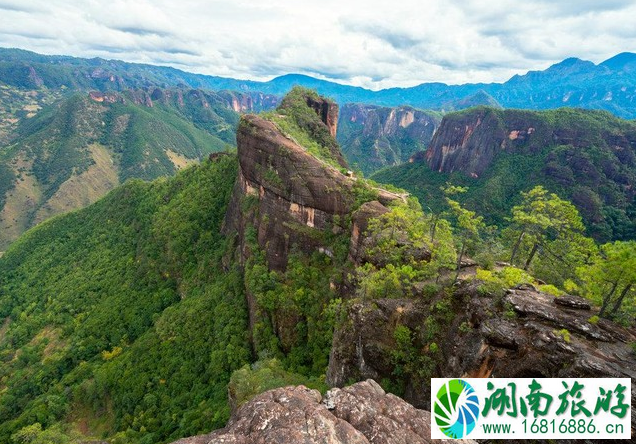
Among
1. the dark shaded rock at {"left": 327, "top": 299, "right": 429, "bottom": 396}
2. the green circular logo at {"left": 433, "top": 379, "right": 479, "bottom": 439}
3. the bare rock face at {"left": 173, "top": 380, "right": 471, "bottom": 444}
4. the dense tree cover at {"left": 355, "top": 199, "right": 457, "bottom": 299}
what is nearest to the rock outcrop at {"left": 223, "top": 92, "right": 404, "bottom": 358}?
the dense tree cover at {"left": 355, "top": 199, "right": 457, "bottom": 299}

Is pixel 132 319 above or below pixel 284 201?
below

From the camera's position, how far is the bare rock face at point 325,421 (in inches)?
484

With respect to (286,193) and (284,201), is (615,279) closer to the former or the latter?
(286,193)

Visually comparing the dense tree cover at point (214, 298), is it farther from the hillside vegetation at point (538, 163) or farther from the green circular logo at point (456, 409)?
the hillside vegetation at point (538, 163)

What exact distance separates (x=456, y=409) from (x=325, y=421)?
197 inches

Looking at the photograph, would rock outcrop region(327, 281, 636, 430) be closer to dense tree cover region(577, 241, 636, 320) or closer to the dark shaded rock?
the dark shaded rock

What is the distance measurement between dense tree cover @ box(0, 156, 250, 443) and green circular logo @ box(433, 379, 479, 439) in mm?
26134

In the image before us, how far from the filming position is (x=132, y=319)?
5816cm

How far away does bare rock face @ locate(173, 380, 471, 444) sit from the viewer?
40.3 ft

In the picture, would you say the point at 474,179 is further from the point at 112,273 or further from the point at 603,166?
the point at 112,273

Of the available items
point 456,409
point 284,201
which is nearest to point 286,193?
point 284,201

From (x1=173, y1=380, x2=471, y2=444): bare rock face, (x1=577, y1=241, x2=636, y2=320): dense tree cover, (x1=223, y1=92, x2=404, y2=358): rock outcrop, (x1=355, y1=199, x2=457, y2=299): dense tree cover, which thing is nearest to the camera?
(x1=173, y1=380, x2=471, y2=444): bare rock face

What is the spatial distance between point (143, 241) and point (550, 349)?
249 feet

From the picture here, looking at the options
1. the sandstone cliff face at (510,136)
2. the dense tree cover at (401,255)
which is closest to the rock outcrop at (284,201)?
the dense tree cover at (401,255)
